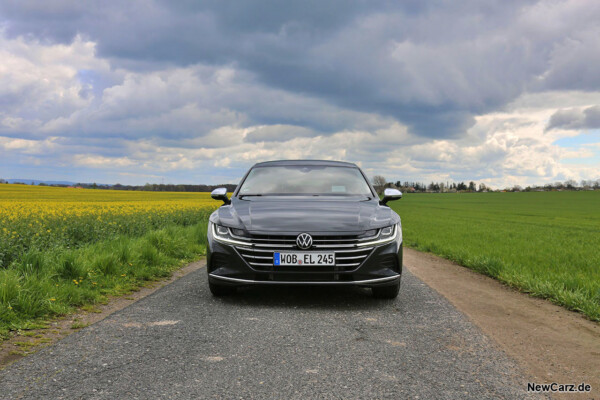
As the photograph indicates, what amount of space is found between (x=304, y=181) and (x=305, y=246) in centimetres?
162

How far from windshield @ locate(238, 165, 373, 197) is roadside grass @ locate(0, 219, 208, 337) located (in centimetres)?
205

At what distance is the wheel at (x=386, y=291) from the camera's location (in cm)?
521

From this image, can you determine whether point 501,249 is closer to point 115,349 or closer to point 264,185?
point 264,185

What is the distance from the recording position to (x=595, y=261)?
918 centimetres

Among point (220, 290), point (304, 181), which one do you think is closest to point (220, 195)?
point (304, 181)

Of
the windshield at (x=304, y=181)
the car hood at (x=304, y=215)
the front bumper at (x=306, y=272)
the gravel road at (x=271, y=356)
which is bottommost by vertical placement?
the gravel road at (x=271, y=356)

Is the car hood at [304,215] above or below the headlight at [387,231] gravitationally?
above

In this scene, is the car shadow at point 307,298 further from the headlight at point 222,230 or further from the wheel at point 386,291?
the headlight at point 222,230

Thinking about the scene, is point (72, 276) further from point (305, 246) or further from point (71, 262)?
point (305, 246)

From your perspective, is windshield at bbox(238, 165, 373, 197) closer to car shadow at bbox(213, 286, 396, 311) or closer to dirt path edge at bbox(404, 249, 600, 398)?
car shadow at bbox(213, 286, 396, 311)

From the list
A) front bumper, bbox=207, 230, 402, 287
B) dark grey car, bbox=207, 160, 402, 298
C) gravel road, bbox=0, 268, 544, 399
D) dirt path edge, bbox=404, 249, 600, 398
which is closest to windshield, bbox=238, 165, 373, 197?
dark grey car, bbox=207, 160, 402, 298

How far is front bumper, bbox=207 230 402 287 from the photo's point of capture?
4785mm

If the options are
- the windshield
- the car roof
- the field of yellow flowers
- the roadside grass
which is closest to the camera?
the roadside grass

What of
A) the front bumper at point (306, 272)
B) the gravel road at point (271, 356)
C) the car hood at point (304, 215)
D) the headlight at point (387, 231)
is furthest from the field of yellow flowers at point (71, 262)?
the headlight at point (387, 231)
